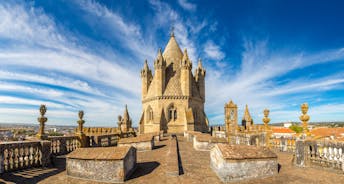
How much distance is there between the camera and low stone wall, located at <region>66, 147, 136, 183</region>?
6.84m

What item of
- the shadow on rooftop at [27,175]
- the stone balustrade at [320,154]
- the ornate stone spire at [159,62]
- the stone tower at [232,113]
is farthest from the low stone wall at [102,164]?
the ornate stone spire at [159,62]

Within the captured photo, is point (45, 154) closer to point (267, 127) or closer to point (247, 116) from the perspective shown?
point (267, 127)

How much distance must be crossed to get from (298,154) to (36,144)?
13188 millimetres

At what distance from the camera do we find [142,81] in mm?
37312

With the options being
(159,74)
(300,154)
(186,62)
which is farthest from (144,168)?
(186,62)

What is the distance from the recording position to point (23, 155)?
9.37 meters

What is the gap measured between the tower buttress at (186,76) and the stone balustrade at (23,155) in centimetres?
2381

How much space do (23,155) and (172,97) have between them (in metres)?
23.8

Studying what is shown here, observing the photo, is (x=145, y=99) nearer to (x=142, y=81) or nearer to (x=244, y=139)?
(x=142, y=81)

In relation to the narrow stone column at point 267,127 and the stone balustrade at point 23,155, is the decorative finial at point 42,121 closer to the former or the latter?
the stone balustrade at point 23,155

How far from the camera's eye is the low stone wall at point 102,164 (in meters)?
6.84

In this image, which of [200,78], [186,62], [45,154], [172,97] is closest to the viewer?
[45,154]

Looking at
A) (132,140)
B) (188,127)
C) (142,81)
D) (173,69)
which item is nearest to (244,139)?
(132,140)

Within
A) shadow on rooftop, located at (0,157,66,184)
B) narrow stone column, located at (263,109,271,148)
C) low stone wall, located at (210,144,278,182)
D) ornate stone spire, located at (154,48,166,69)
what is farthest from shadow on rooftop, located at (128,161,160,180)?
ornate stone spire, located at (154,48,166,69)
